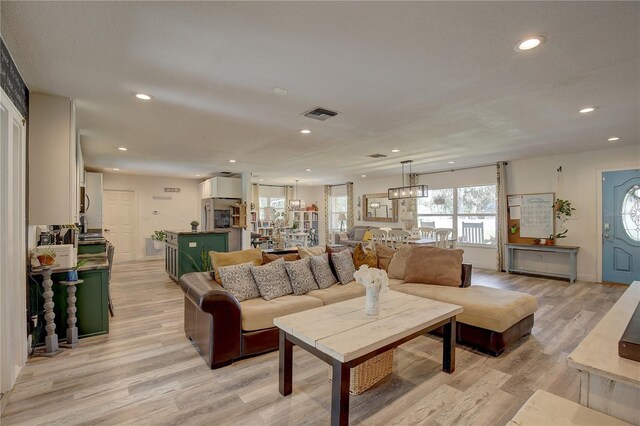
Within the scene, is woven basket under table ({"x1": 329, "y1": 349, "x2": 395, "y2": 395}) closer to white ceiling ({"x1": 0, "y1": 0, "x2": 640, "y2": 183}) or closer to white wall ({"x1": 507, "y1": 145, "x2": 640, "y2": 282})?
white ceiling ({"x1": 0, "y1": 0, "x2": 640, "y2": 183})

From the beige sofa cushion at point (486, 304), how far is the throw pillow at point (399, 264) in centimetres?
53

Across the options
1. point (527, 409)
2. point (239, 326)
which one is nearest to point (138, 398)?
point (239, 326)

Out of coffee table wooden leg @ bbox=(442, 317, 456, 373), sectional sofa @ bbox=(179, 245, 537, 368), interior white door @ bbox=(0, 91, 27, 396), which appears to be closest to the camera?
interior white door @ bbox=(0, 91, 27, 396)

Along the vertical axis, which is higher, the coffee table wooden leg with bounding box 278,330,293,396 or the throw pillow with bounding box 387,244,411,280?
the throw pillow with bounding box 387,244,411,280

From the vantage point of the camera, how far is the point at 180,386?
2.42m

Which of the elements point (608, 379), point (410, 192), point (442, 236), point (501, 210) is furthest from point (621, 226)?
point (608, 379)

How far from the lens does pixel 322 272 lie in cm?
380

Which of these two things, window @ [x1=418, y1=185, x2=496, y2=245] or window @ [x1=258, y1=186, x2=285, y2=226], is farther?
window @ [x1=258, y1=186, x2=285, y2=226]

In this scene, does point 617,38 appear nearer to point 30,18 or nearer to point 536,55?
point 536,55

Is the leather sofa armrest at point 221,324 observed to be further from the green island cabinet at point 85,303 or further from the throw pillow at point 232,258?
the green island cabinet at point 85,303

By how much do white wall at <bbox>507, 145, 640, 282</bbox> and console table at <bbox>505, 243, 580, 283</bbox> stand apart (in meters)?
0.16

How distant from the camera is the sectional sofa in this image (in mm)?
2707

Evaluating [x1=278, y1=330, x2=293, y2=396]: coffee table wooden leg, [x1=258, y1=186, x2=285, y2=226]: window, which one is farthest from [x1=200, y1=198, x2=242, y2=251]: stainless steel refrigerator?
[x1=278, y1=330, x2=293, y2=396]: coffee table wooden leg

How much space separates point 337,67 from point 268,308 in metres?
2.29
